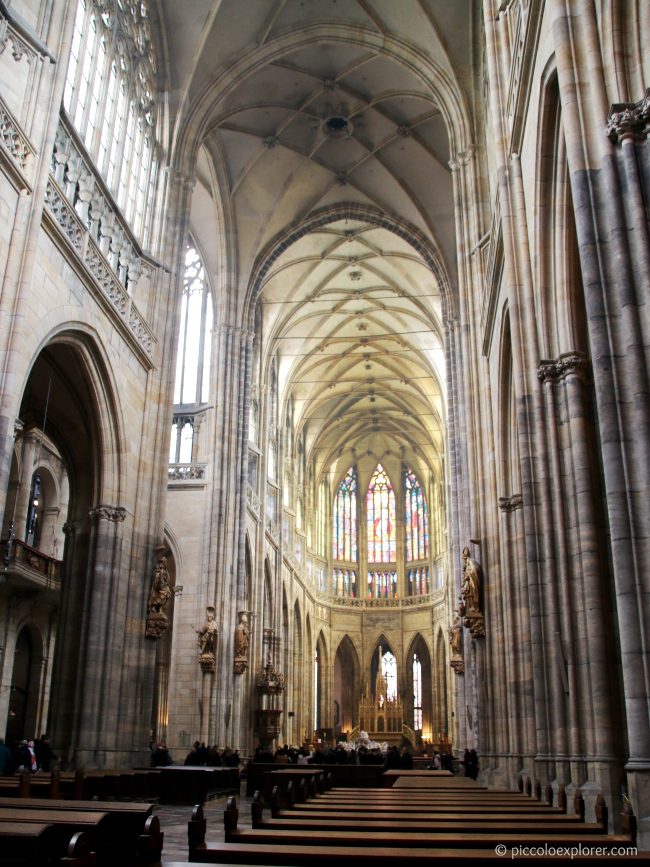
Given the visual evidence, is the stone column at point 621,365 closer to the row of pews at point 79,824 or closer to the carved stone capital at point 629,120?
the carved stone capital at point 629,120

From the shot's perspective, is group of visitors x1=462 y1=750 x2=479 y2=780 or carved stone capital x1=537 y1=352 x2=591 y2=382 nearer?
carved stone capital x1=537 y1=352 x2=591 y2=382

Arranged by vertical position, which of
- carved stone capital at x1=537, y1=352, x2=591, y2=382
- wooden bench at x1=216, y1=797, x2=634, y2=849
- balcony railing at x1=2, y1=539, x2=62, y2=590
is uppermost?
carved stone capital at x1=537, y1=352, x2=591, y2=382

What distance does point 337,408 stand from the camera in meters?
46.3

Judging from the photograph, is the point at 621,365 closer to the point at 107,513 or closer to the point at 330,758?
the point at 107,513

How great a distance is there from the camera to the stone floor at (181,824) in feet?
28.2

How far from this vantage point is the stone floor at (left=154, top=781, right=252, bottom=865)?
8.60 metres

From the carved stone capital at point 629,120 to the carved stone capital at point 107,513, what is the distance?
11.7 metres

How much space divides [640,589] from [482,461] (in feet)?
39.9

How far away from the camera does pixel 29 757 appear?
13125 mm

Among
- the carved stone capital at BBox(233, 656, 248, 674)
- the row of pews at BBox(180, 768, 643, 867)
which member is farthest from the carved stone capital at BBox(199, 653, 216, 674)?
the row of pews at BBox(180, 768, 643, 867)

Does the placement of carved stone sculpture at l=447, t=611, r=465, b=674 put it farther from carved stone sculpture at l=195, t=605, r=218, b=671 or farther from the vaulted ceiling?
the vaulted ceiling

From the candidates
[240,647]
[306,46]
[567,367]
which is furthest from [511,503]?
Answer: [306,46]

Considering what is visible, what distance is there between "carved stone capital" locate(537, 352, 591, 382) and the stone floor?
6.48 meters

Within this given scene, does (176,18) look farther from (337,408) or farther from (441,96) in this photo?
(337,408)
